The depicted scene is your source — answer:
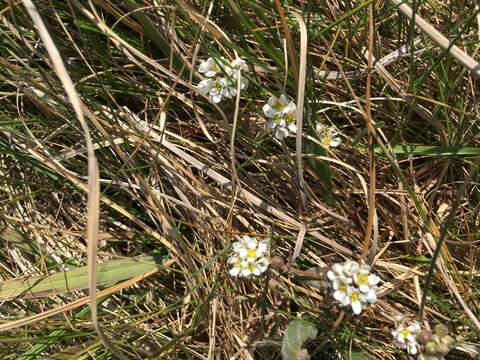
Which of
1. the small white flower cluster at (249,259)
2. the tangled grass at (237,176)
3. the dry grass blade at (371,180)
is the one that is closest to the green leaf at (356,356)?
the tangled grass at (237,176)

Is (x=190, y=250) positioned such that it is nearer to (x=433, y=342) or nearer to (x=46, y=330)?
(x=46, y=330)

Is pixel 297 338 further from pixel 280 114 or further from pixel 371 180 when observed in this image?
pixel 280 114

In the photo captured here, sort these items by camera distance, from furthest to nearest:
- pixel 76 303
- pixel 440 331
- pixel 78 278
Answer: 1. pixel 78 278
2. pixel 76 303
3. pixel 440 331

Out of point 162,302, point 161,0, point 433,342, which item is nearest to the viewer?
point 433,342

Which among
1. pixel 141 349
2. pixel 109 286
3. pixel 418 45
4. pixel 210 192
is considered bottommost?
pixel 141 349

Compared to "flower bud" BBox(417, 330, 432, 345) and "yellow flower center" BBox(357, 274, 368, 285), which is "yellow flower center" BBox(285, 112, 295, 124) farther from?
"flower bud" BBox(417, 330, 432, 345)

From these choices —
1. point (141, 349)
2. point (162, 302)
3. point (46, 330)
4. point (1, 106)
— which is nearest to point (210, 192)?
point (162, 302)

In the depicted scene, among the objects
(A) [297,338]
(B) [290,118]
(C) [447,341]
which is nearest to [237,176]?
(B) [290,118]
